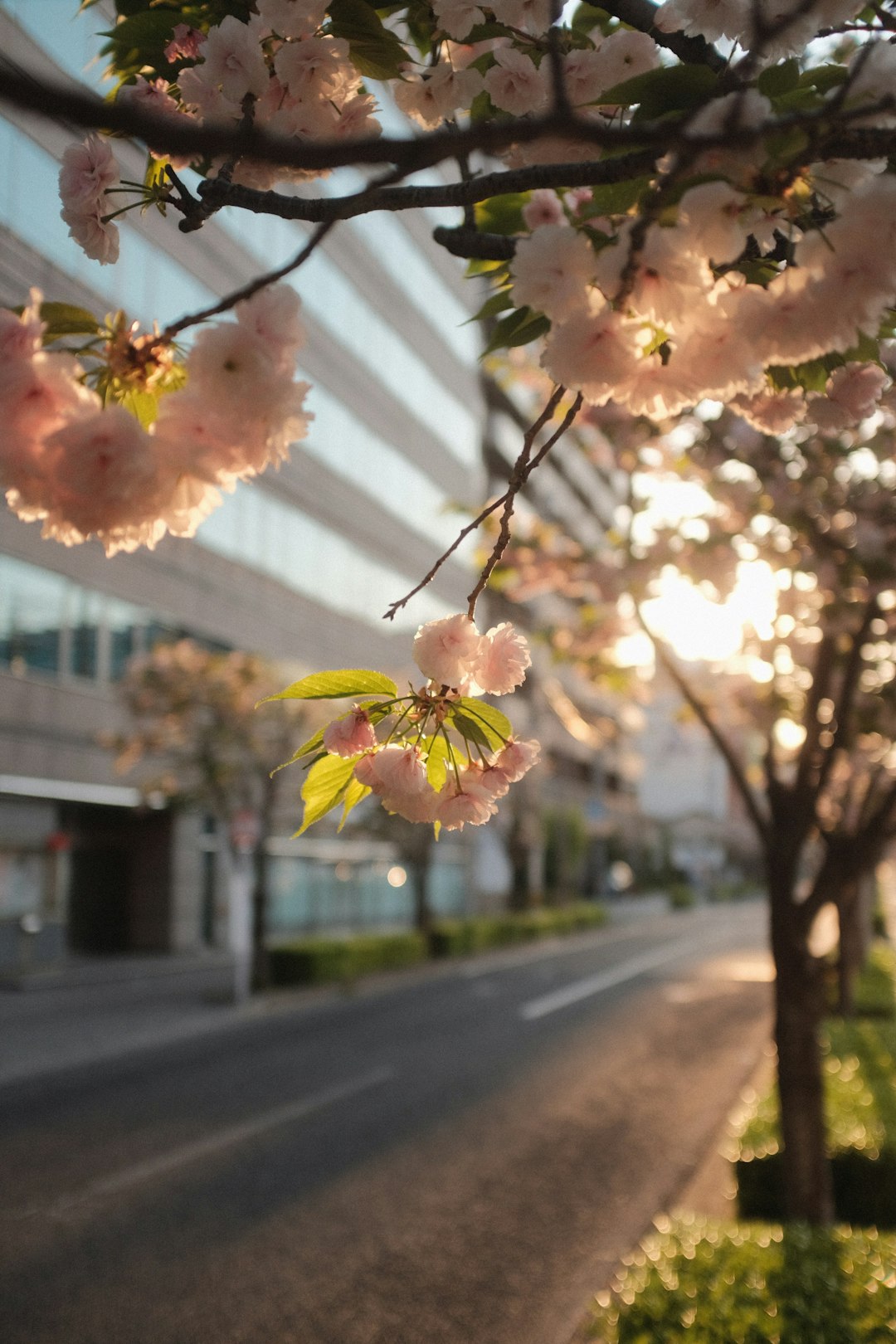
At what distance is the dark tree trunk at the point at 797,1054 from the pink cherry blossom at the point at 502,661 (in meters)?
4.24

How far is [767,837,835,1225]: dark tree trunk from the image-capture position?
216 inches

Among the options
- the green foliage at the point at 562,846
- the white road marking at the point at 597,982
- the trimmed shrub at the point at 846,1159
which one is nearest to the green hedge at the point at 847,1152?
the trimmed shrub at the point at 846,1159

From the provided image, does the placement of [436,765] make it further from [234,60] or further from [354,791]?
[234,60]

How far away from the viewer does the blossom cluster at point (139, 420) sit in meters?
1.41

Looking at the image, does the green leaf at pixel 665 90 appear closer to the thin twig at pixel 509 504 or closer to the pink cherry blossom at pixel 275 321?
the thin twig at pixel 509 504

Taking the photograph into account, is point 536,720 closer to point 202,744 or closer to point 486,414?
point 486,414

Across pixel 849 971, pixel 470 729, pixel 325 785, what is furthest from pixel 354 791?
pixel 849 971

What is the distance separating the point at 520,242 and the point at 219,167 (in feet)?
2.72

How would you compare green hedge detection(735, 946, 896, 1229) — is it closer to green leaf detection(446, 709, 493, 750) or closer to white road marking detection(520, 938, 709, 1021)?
green leaf detection(446, 709, 493, 750)

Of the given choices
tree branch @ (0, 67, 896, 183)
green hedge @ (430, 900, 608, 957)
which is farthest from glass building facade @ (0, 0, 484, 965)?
tree branch @ (0, 67, 896, 183)

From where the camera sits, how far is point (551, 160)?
2.06 metres

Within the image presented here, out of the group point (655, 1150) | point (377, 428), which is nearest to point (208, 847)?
point (377, 428)

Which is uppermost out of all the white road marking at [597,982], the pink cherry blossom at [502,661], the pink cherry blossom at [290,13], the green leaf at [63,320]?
the pink cherry blossom at [290,13]

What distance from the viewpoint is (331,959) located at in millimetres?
20031
